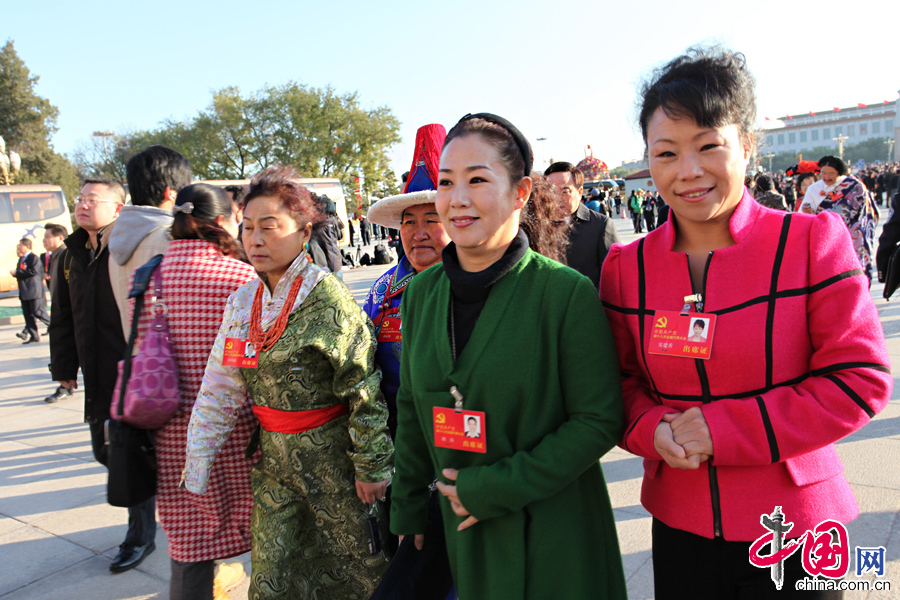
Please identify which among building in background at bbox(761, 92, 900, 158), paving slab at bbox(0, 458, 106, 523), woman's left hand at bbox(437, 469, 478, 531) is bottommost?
paving slab at bbox(0, 458, 106, 523)

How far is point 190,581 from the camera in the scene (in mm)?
2381

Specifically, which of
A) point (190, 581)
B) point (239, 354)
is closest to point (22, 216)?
point (190, 581)

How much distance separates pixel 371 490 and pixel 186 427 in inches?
37.3

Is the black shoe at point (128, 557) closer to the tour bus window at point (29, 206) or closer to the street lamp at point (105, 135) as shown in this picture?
the tour bus window at point (29, 206)

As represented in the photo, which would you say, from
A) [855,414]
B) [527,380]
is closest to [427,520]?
[527,380]

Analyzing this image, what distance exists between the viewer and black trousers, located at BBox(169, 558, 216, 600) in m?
2.37

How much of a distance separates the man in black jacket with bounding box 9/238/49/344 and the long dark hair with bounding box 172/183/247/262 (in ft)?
32.9

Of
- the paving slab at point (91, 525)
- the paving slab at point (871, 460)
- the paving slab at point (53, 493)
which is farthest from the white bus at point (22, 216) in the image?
the paving slab at point (871, 460)

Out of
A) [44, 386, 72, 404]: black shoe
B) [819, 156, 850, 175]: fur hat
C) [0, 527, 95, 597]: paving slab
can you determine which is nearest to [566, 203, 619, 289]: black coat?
[0, 527, 95, 597]: paving slab

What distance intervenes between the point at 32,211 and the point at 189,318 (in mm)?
20352

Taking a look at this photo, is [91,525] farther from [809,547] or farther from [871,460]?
[871,460]

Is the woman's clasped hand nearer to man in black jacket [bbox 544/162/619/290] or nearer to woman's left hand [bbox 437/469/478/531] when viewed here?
woman's left hand [bbox 437/469/478/531]

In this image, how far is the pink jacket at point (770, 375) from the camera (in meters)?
1.25

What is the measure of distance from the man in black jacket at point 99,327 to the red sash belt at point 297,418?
1.52 meters
